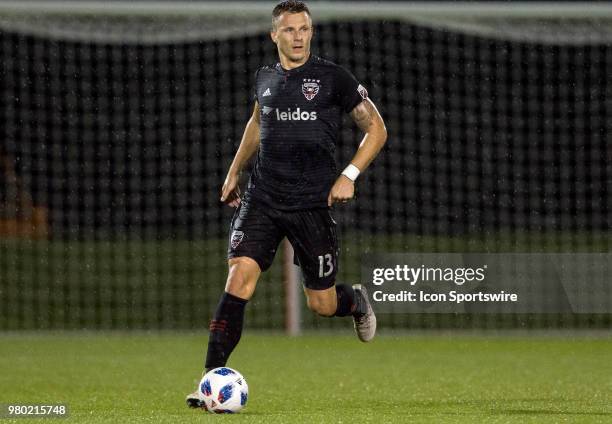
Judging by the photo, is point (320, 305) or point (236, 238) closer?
point (236, 238)

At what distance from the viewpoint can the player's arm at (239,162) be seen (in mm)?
7210

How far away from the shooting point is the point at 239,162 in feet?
23.8

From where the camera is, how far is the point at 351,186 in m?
6.66

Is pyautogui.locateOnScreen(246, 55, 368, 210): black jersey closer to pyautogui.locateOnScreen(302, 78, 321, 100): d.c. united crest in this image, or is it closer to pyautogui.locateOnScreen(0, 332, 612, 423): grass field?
pyautogui.locateOnScreen(302, 78, 321, 100): d.c. united crest

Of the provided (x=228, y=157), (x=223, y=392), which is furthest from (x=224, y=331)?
(x=228, y=157)

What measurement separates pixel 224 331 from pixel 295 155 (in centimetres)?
98

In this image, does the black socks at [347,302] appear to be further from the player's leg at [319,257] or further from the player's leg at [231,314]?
the player's leg at [231,314]

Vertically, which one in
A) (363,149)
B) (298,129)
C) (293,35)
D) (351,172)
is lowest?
(351,172)

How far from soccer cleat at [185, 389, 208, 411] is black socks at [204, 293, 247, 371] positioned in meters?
0.15

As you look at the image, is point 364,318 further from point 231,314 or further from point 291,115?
point 291,115

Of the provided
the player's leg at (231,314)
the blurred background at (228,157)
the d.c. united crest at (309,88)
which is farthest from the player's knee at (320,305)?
the blurred background at (228,157)

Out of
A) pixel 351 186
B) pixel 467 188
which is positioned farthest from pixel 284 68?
pixel 467 188

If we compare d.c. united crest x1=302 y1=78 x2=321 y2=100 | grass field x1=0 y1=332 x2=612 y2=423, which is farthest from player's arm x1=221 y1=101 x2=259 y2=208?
grass field x1=0 y1=332 x2=612 y2=423

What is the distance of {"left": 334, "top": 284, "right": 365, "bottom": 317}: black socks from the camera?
7484mm
